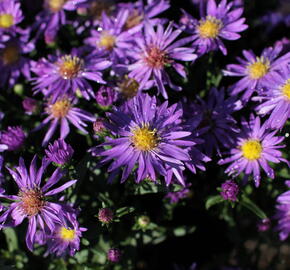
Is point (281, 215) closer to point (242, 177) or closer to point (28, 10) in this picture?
point (242, 177)

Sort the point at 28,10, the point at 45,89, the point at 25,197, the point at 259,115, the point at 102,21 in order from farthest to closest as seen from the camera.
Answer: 1. the point at 28,10
2. the point at 102,21
3. the point at 45,89
4. the point at 259,115
5. the point at 25,197

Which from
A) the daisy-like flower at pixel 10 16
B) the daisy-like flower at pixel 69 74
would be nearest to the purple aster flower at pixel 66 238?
the daisy-like flower at pixel 69 74

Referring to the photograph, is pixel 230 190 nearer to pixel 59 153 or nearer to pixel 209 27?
pixel 59 153

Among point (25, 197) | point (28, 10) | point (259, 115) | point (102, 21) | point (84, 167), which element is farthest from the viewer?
point (28, 10)

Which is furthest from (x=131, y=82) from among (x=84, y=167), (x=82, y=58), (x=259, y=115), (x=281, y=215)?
(x=281, y=215)

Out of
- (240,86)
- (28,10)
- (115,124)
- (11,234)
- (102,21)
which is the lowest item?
(11,234)
